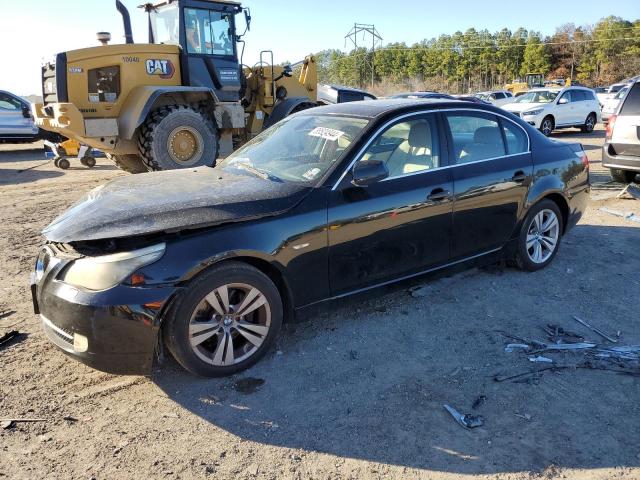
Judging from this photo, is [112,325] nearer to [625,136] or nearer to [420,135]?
[420,135]

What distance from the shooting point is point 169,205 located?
3369mm

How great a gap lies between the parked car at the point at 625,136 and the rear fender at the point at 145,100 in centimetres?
702

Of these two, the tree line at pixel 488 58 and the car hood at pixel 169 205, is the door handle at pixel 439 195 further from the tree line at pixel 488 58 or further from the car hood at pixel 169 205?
the tree line at pixel 488 58

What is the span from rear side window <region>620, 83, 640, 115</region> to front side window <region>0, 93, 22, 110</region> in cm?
1599

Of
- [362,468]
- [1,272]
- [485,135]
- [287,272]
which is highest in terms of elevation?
[485,135]

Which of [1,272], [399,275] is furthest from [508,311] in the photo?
[1,272]

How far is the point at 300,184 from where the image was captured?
3.75 metres

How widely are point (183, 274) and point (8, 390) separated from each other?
1.38m

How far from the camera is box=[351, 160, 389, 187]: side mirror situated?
374 cm

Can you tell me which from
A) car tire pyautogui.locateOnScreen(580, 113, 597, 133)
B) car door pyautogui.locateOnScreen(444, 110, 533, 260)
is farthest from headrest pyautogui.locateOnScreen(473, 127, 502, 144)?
car tire pyautogui.locateOnScreen(580, 113, 597, 133)

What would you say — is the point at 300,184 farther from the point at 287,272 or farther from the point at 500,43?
the point at 500,43

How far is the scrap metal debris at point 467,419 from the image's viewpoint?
115 inches

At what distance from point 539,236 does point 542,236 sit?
0.05 m

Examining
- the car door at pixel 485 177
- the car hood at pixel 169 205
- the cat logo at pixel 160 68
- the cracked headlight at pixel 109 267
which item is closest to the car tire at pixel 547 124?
the cat logo at pixel 160 68
